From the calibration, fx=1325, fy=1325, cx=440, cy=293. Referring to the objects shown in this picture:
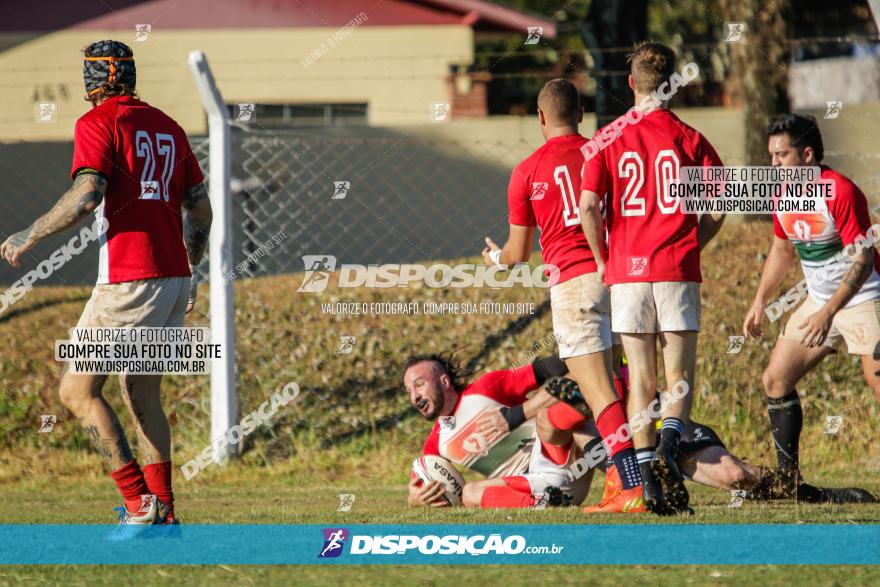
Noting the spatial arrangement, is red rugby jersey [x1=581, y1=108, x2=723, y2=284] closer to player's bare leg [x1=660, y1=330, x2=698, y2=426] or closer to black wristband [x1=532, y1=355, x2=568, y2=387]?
player's bare leg [x1=660, y1=330, x2=698, y2=426]

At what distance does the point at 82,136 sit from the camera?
580 cm

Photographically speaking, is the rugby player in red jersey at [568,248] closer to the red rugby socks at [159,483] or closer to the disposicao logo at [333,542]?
the disposicao logo at [333,542]

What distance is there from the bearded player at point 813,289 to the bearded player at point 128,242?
320 centimetres

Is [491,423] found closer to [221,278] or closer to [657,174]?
[657,174]

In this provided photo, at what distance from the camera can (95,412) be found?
590cm

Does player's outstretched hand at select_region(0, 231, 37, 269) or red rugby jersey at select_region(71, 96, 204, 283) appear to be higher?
red rugby jersey at select_region(71, 96, 204, 283)

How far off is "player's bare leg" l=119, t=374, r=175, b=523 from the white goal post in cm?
272

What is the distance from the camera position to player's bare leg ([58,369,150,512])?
19.4 feet

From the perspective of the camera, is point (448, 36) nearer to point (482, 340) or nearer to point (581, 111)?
point (482, 340)

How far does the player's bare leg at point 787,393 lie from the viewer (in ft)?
23.8

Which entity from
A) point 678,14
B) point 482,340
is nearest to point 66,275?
point 482,340

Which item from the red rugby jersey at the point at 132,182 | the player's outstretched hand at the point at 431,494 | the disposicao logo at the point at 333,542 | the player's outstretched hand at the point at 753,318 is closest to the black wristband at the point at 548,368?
the player's outstretched hand at the point at 431,494

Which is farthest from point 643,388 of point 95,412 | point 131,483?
point 95,412

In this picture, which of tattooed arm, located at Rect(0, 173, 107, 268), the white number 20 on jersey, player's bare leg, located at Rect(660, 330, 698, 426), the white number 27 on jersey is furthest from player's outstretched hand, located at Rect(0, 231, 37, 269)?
player's bare leg, located at Rect(660, 330, 698, 426)
